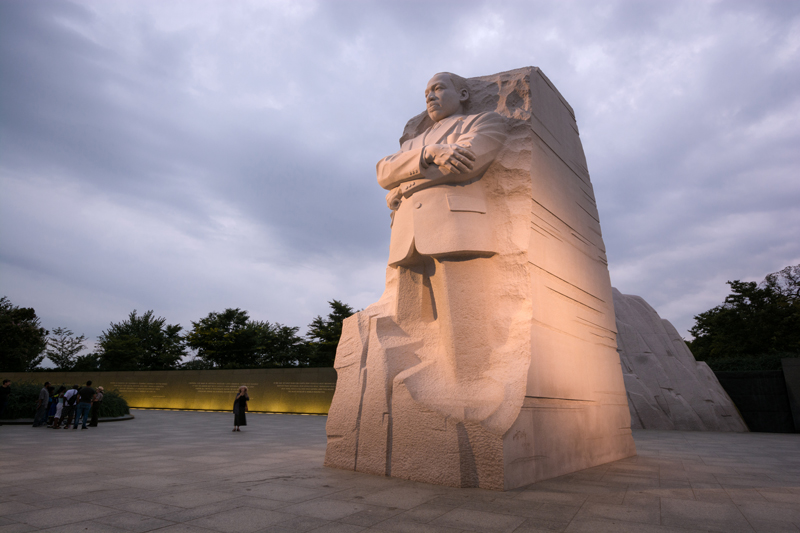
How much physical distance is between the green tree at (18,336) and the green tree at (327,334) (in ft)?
59.6

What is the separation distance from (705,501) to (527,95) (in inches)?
181

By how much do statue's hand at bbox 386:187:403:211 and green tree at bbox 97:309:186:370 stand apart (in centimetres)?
3446

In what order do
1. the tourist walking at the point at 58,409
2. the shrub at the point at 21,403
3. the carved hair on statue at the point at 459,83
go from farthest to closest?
the shrub at the point at 21,403
the tourist walking at the point at 58,409
the carved hair on statue at the point at 459,83

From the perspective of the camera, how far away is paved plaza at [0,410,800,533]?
2.87m

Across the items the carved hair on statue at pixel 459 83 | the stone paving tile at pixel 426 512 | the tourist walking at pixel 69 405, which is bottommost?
the stone paving tile at pixel 426 512

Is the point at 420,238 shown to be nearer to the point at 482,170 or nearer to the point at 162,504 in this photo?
the point at 482,170

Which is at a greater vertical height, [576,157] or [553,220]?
[576,157]

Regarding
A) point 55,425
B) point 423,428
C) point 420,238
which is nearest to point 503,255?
point 420,238

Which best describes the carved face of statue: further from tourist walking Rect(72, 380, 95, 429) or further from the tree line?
the tree line

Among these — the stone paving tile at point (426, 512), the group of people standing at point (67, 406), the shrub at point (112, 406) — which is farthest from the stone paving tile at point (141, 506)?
the shrub at point (112, 406)

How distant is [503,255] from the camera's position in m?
4.99

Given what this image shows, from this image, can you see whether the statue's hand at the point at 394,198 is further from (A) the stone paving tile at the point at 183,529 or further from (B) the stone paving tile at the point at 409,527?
(A) the stone paving tile at the point at 183,529

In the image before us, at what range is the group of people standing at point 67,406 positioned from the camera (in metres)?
10.8

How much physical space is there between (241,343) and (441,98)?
29.4 metres
